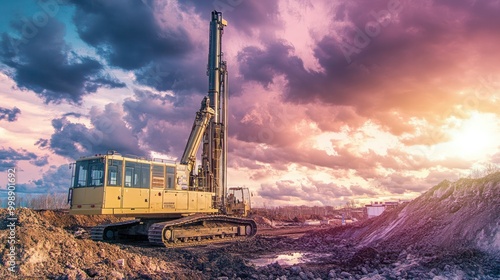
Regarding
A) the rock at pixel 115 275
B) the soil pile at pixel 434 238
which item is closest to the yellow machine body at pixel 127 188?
the rock at pixel 115 275

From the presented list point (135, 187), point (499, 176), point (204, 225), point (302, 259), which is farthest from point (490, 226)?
point (135, 187)

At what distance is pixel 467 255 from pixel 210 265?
8.51 m

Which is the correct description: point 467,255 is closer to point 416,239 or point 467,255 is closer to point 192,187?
point 416,239

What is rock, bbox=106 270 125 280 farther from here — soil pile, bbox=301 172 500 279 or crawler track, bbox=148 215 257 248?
crawler track, bbox=148 215 257 248

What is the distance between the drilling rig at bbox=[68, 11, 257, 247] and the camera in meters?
17.6

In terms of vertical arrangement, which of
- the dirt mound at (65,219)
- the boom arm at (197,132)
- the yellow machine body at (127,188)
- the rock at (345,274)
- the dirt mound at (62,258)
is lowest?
the rock at (345,274)

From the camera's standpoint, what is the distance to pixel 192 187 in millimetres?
22078

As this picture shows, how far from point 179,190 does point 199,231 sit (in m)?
2.40

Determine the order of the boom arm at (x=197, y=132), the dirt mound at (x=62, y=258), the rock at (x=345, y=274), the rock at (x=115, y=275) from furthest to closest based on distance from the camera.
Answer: the boom arm at (x=197, y=132)
the rock at (x=345, y=274)
the rock at (x=115, y=275)
the dirt mound at (x=62, y=258)

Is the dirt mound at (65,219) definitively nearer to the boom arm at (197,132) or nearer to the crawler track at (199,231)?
the boom arm at (197,132)

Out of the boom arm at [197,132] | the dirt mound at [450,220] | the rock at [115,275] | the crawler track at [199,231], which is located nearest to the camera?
the rock at [115,275]

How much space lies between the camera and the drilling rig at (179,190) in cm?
1761

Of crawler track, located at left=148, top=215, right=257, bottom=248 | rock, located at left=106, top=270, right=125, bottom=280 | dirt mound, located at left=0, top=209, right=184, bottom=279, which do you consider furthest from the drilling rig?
rock, located at left=106, top=270, right=125, bottom=280

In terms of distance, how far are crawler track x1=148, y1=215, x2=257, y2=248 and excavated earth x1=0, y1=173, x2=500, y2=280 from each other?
3.36ft
